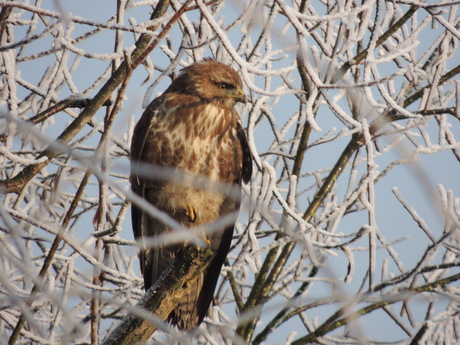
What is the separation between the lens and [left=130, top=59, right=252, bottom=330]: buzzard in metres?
4.16

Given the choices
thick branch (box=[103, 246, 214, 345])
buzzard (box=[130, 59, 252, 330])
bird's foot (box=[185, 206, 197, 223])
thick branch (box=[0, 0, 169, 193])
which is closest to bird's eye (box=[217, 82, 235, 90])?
buzzard (box=[130, 59, 252, 330])

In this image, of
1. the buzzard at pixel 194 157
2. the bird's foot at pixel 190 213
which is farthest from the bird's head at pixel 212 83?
the bird's foot at pixel 190 213

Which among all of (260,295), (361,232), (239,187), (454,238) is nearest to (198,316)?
(260,295)

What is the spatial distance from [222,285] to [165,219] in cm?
416

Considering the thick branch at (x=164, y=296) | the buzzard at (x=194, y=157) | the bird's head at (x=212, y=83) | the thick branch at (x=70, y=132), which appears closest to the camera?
the thick branch at (x=164, y=296)

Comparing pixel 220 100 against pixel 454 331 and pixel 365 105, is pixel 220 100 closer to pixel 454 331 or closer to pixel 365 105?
pixel 365 105

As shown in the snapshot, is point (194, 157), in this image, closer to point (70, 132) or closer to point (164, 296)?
point (70, 132)

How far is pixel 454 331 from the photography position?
4844 mm

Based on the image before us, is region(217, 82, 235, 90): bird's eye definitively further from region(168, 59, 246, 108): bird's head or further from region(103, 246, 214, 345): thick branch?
region(103, 246, 214, 345): thick branch

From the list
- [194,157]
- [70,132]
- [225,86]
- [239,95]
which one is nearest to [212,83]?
[225,86]

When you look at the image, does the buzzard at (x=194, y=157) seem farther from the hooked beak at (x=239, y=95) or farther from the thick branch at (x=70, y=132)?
the thick branch at (x=70, y=132)

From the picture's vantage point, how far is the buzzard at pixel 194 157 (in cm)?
416

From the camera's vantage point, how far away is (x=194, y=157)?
415cm

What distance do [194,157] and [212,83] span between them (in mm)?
543
